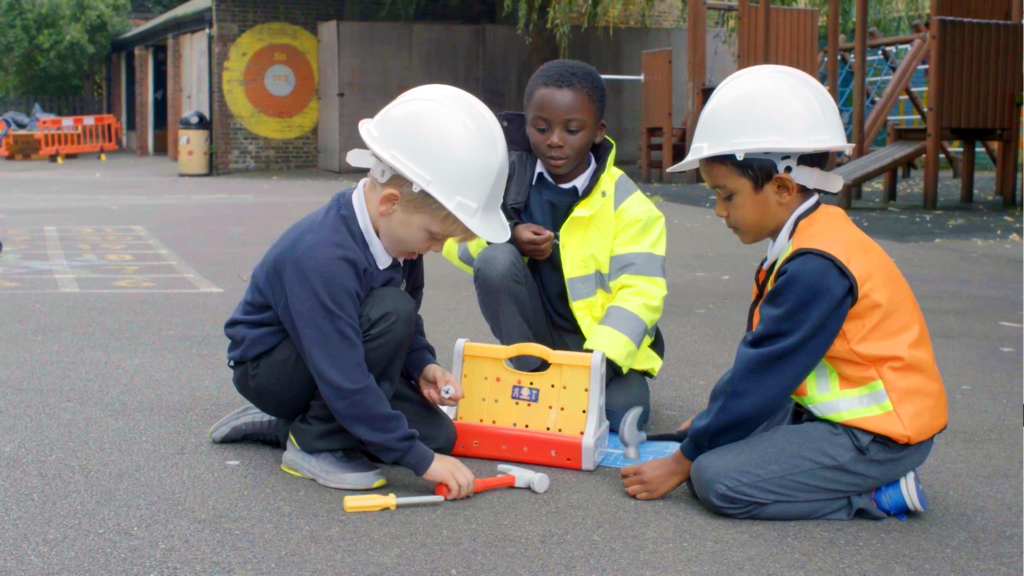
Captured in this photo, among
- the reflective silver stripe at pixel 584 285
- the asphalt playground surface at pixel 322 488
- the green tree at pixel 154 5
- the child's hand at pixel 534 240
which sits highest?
the green tree at pixel 154 5

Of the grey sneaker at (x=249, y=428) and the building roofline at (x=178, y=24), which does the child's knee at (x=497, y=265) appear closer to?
the grey sneaker at (x=249, y=428)

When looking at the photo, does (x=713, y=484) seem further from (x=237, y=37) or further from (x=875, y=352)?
(x=237, y=37)

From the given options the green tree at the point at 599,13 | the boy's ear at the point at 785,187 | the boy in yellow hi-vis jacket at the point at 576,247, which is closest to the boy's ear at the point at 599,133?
the boy in yellow hi-vis jacket at the point at 576,247

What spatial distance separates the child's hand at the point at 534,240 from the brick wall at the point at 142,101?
2723 centimetres

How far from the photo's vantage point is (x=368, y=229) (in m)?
3.09

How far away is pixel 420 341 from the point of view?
141 inches

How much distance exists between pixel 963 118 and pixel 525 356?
10.3 metres

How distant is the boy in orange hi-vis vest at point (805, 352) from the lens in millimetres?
2871

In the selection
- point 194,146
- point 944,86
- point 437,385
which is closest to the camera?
point 437,385

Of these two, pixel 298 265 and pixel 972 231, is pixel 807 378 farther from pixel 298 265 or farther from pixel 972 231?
pixel 972 231

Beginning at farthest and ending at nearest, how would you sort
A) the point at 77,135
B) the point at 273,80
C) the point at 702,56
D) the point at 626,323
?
the point at 77,135 < the point at 273,80 < the point at 702,56 < the point at 626,323

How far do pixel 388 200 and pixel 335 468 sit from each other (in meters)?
0.83

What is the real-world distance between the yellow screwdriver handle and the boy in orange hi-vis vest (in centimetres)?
72

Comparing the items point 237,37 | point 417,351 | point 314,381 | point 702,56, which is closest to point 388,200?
point 314,381
